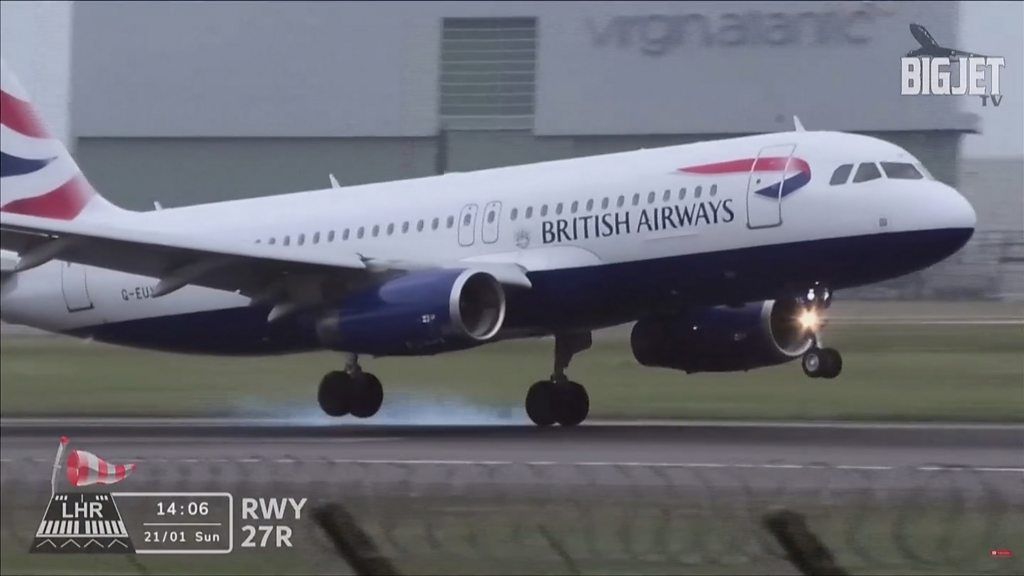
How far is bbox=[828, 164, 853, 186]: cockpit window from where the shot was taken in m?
22.4

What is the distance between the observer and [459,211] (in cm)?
2498

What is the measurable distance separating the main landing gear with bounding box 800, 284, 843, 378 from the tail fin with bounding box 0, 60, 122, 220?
10.6m

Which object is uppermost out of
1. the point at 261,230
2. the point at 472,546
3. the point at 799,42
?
the point at 799,42

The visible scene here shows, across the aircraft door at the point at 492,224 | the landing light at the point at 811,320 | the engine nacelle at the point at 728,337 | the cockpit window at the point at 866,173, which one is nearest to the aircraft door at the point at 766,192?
the cockpit window at the point at 866,173

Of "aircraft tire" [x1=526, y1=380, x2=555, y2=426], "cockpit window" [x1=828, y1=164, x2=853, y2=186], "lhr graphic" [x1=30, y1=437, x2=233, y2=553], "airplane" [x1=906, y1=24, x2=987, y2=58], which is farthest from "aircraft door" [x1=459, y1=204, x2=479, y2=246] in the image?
"lhr graphic" [x1=30, y1=437, x2=233, y2=553]

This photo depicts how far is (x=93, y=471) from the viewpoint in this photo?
12.1 meters

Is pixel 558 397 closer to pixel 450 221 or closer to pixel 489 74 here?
pixel 450 221

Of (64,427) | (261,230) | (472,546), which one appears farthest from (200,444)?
(472,546)

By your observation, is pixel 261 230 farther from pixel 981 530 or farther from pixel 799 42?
pixel 981 530

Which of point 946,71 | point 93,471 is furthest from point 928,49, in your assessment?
point 93,471

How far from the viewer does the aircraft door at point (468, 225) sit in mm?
24719

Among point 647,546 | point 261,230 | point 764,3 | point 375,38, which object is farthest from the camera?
point 375,38

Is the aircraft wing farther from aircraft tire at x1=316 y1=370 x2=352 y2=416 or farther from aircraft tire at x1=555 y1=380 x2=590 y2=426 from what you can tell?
aircraft tire at x1=555 y1=380 x2=590 y2=426

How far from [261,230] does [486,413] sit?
14.1ft
